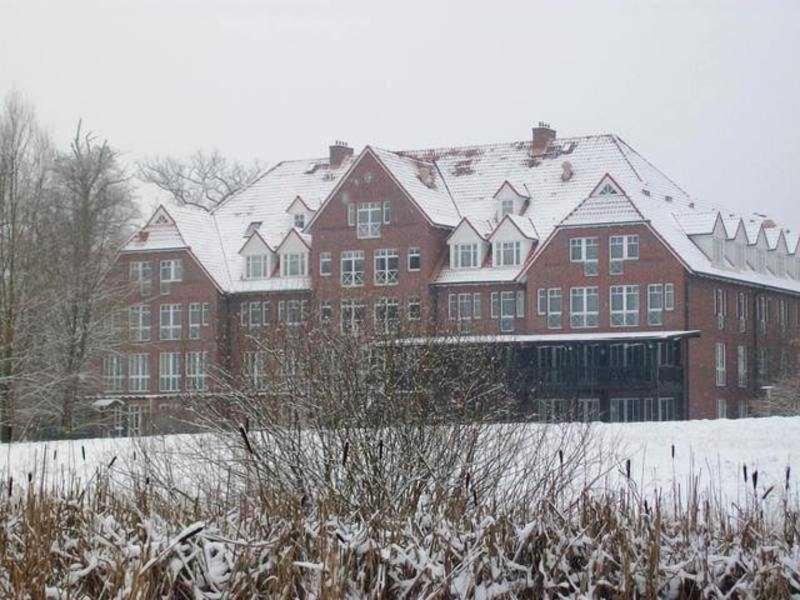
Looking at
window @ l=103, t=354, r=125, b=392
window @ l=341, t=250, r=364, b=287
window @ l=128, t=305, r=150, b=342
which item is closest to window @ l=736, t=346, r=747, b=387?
window @ l=341, t=250, r=364, b=287

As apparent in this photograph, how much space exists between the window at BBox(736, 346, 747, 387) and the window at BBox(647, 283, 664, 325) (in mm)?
5780

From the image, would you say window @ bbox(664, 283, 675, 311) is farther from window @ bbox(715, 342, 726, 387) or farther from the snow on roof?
the snow on roof

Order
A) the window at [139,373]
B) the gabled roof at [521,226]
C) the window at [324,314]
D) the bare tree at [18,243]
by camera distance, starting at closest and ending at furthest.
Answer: the window at [324,314] → the bare tree at [18,243] → the gabled roof at [521,226] → the window at [139,373]

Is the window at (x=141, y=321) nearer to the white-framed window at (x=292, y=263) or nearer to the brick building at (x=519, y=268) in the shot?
the brick building at (x=519, y=268)

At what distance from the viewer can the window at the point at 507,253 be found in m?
61.8

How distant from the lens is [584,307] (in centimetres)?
5950

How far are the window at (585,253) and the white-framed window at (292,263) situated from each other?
13.3 meters

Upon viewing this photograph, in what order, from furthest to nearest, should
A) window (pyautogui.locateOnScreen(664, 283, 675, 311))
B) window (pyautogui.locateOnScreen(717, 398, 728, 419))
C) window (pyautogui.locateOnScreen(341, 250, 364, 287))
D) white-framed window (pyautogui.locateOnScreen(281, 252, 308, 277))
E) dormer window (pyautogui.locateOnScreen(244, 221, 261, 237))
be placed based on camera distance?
dormer window (pyautogui.locateOnScreen(244, 221, 261, 237)) < white-framed window (pyautogui.locateOnScreen(281, 252, 308, 277)) < window (pyautogui.locateOnScreen(341, 250, 364, 287)) < window (pyautogui.locateOnScreen(717, 398, 728, 419)) < window (pyautogui.locateOnScreen(664, 283, 675, 311))

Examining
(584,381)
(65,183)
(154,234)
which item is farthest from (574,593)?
(154,234)

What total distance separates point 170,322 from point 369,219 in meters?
11.1

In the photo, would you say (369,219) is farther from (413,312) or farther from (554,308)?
(413,312)

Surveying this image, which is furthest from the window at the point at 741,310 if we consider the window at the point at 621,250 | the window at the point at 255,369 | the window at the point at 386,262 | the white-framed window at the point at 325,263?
the window at the point at 255,369

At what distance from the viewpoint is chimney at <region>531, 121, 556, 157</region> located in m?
67.2

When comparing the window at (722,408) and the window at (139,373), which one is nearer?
the window at (722,408)
